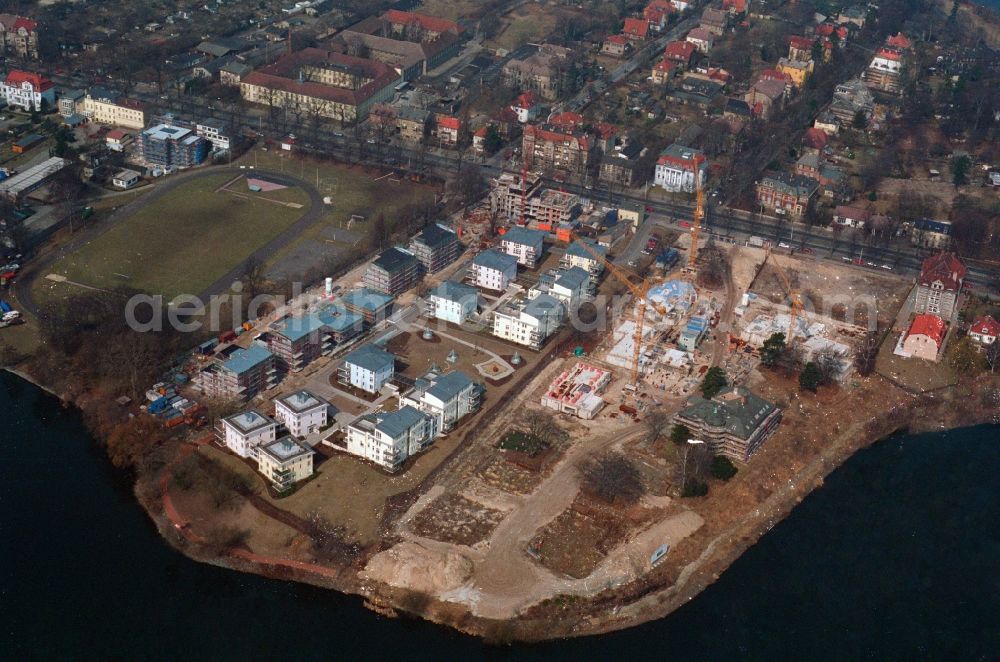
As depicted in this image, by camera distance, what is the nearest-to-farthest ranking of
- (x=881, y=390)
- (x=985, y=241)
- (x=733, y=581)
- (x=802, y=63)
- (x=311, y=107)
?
(x=733, y=581), (x=881, y=390), (x=985, y=241), (x=311, y=107), (x=802, y=63)

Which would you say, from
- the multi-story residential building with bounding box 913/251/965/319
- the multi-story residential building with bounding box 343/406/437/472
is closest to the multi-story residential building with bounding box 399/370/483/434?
the multi-story residential building with bounding box 343/406/437/472

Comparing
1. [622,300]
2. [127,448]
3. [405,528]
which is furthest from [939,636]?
[127,448]

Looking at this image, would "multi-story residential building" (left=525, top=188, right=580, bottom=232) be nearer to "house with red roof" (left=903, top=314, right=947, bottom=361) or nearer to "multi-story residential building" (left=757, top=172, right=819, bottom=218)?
"multi-story residential building" (left=757, top=172, right=819, bottom=218)

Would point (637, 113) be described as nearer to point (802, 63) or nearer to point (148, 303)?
point (802, 63)

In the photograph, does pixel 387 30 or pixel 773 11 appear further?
pixel 773 11

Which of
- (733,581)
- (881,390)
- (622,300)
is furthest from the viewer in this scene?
(622,300)

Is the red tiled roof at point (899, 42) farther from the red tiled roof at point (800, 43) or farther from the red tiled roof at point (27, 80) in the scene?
the red tiled roof at point (27, 80)
